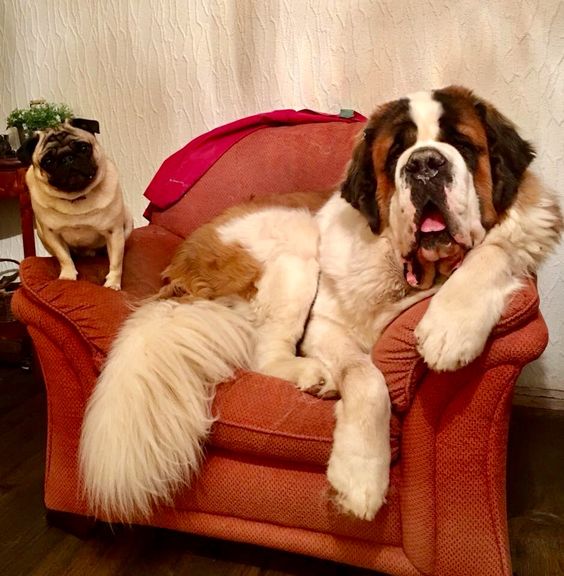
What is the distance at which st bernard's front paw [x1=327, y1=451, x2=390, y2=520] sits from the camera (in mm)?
1148

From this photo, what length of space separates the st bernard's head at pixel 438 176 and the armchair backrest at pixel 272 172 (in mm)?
563

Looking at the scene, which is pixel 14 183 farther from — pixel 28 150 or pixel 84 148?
pixel 84 148

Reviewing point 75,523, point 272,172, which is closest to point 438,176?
point 272,172

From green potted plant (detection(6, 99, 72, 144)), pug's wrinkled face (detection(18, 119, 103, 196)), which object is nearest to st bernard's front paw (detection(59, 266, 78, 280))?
pug's wrinkled face (detection(18, 119, 103, 196))

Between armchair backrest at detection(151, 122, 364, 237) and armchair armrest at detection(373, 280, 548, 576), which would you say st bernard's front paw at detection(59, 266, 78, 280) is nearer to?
armchair backrest at detection(151, 122, 364, 237)

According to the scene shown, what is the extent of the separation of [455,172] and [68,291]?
0.92 metres

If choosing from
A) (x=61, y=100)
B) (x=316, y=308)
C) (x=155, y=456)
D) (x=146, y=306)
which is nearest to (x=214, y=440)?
(x=155, y=456)

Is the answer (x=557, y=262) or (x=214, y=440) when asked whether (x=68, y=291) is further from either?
(x=557, y=262)

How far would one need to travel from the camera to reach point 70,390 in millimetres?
1448

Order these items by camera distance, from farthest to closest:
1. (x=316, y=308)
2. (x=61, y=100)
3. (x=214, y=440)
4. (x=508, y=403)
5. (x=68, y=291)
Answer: (x=61, y=100) → (x=316, y=308) → (x=68, y=291) → (x=214, y=440) → (x=508, y=403)

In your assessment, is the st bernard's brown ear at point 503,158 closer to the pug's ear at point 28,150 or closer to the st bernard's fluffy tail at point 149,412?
the st bernard's fluffy tail at point 149,412

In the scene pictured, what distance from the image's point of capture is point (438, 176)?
1.20 meters

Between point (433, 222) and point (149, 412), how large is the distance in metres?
0.71

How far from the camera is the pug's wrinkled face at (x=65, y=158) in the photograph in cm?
158
